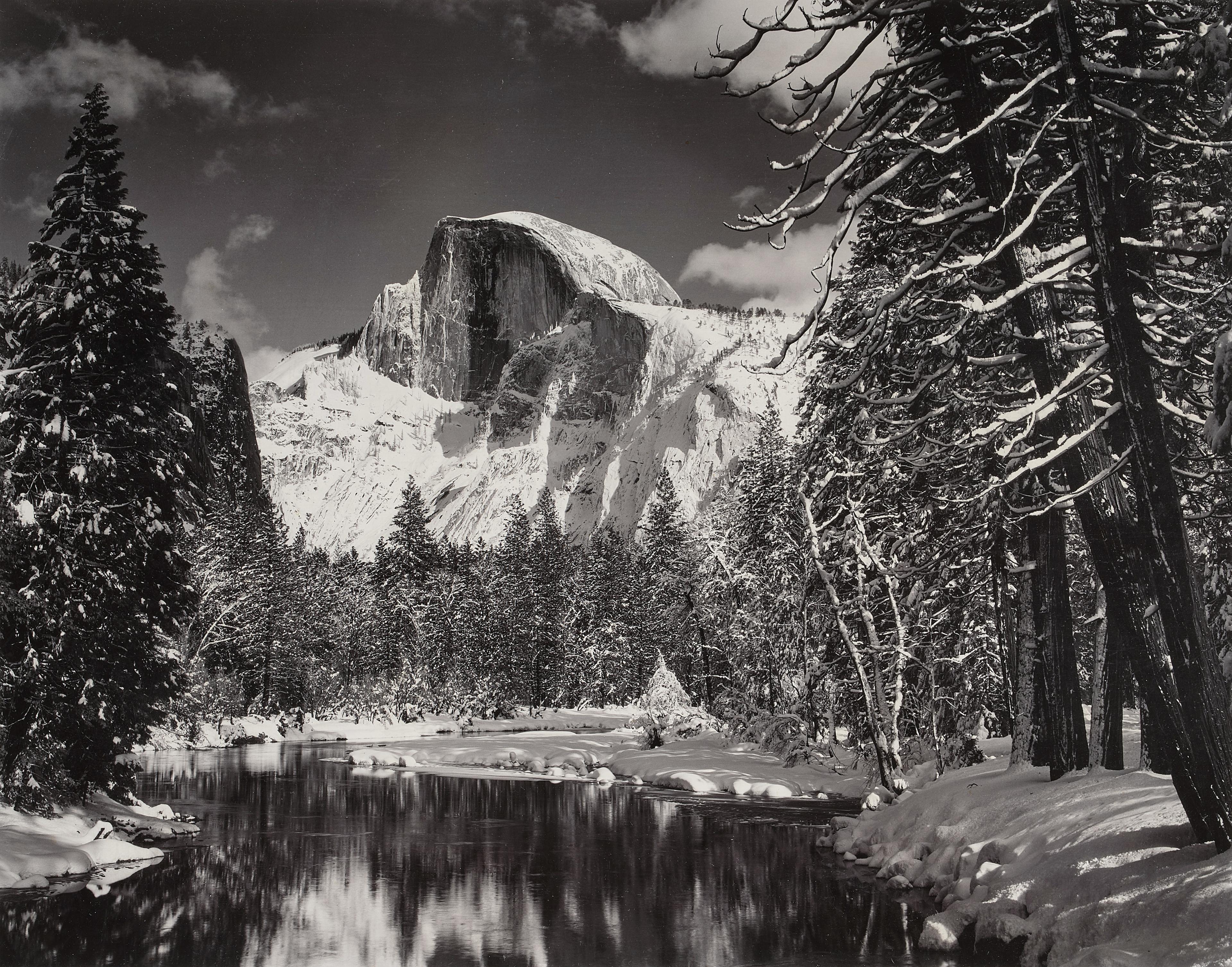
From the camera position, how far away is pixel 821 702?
90.2ft

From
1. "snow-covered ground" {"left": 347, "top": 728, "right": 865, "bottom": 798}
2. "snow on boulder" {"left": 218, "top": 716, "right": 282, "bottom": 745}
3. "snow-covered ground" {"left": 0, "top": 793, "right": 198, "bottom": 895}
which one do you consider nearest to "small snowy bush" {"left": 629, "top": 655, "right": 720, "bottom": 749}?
"snow-covered ground" {"left": 347, "top": 728, "right": 865, "bottom": 798}

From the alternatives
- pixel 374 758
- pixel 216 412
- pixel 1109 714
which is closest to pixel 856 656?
pixel 1109 714

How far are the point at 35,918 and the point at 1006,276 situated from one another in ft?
44.9

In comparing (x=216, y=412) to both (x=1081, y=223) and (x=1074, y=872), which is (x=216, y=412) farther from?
(x=1074, y=872)

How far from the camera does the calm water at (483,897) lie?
1066cm

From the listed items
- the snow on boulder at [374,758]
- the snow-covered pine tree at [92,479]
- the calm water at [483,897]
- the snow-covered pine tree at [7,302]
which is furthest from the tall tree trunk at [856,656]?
the snow on boulder at [374,758]

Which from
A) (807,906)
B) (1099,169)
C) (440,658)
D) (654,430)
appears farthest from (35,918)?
(654,430)

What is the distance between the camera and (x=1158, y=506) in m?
7.41

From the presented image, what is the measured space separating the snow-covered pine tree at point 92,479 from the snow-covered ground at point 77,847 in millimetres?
720

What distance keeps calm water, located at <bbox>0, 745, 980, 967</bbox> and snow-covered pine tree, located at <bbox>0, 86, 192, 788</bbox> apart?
3075 millimetres

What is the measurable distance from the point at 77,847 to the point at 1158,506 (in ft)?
53.6

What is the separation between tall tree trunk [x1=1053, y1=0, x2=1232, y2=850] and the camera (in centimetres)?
725

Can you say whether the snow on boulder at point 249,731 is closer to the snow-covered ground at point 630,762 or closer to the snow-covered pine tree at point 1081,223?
the snow-covered ground at point 630,762

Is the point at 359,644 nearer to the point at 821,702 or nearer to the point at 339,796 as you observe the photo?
the point at 339,796
